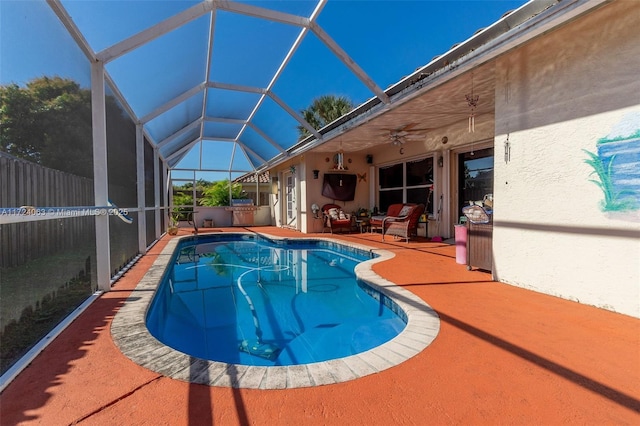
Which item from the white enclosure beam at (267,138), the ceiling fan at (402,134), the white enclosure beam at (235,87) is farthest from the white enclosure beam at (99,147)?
the white enclosure beam at (267,138)

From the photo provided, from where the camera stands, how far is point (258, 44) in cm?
601

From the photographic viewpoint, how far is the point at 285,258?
7.96m

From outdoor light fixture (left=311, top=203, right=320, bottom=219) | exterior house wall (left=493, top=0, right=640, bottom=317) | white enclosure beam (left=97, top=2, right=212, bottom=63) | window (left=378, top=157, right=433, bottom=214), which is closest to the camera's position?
exterior house wall (left=493, top=0, right=640, bottom=317)

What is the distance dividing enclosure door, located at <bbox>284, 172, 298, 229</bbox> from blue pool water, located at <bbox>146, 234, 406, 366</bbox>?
5.63 m

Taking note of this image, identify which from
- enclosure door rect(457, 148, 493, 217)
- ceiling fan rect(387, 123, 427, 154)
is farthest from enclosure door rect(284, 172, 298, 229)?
enclosure door rect(457, 148, 493, 217)

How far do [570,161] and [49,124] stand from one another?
5.44m

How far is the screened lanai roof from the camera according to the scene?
3.97 m

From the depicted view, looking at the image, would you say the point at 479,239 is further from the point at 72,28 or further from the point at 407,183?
the point at 72,28

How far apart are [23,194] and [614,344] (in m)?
4.96

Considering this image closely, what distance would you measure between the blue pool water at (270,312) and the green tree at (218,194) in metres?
8.49

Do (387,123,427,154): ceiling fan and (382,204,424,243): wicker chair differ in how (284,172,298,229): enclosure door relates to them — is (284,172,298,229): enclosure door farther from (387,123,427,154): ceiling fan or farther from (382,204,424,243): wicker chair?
(387,123,427,154): ceiling fan

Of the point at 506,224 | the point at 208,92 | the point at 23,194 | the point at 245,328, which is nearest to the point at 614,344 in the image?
the point at 506,224

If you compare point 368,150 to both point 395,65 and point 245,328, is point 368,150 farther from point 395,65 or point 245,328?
point 245,328

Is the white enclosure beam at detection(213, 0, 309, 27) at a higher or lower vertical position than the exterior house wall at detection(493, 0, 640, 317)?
higher
